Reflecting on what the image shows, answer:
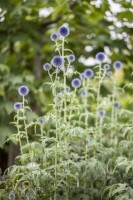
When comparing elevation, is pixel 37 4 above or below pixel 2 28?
above

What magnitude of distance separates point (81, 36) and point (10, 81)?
3.23 feet

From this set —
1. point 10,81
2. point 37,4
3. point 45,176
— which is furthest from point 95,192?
point 37,4

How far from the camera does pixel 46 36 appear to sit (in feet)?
10.8

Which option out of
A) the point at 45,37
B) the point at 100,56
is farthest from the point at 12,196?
the point at 45,37

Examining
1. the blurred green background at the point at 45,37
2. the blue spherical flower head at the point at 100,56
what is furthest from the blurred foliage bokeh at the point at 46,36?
the blue spherical flower head at the point at 100,56

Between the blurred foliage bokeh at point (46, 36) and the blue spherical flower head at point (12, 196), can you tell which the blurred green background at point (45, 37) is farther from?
the blue spherical flower head at point (12, 196)

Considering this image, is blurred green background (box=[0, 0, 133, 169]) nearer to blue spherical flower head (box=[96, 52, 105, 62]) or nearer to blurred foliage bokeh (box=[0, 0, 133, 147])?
blurred foliage bokeh (box=[0, 0, 133, 147])

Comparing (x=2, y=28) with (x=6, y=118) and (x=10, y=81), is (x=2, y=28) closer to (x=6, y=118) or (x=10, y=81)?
(x=10, y=81)

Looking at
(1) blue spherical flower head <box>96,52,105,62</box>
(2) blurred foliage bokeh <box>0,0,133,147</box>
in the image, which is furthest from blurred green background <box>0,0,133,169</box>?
(1) blue spherical flower head <box>96,52,105,62</box>

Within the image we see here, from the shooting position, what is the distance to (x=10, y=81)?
274cm

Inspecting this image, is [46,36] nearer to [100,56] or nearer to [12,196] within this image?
[100,56]

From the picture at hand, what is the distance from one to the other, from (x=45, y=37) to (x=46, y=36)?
2.4 inches

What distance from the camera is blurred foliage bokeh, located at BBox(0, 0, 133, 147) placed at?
2.79 meters

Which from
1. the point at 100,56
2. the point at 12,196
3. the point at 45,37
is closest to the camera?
the point at 12,196
